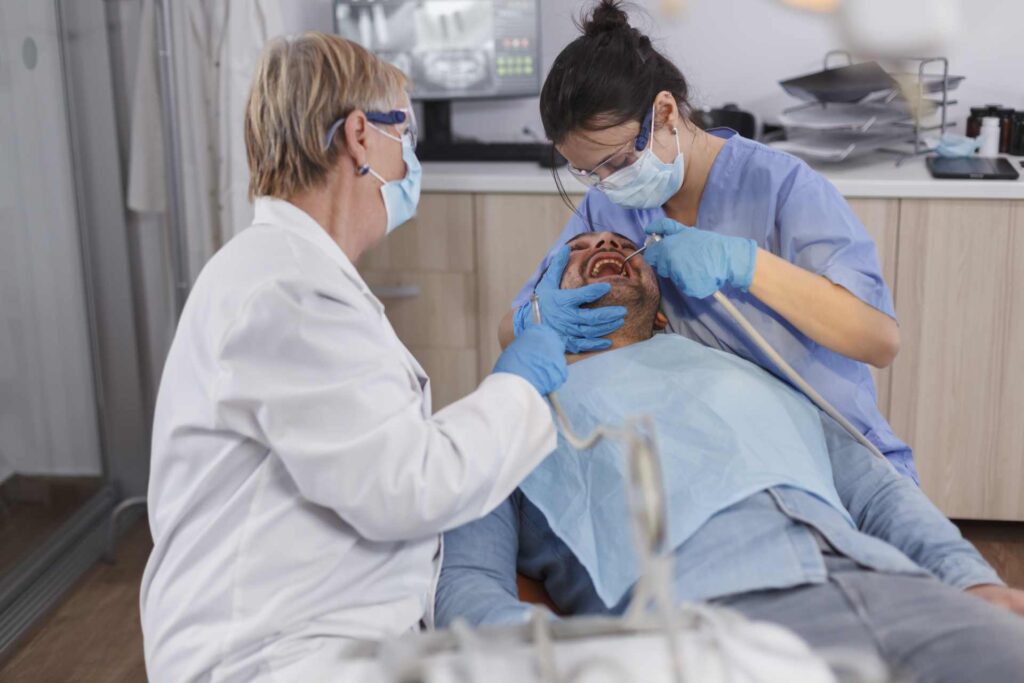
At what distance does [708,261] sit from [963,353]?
127 centimetres

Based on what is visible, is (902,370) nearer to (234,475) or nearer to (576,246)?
(576,246)

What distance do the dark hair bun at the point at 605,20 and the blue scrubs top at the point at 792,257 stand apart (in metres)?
0.27

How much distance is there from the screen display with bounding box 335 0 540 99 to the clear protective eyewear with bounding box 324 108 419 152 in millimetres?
1451

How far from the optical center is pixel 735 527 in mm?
1438

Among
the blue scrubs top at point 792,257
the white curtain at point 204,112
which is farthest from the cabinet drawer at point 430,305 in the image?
the blue scrubs top at point 792,257

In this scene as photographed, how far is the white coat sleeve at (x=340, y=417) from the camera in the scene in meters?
1.18

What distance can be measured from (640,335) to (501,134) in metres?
1.47

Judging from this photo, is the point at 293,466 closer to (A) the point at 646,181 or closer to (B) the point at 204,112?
(A) the point at 646,181

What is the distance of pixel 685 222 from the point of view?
1.92m

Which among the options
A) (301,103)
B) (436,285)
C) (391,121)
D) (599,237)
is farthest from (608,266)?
(436,285)

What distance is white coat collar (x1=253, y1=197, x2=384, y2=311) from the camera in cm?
133

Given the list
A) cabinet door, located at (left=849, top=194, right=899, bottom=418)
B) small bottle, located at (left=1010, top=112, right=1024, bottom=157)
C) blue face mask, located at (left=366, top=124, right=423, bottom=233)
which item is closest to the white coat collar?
blue face mask, located at (left=366, top=124, right=423, bottom=233)

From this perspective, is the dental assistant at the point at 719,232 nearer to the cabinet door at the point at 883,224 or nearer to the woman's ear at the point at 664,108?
the woman's ear at the point at 664,108

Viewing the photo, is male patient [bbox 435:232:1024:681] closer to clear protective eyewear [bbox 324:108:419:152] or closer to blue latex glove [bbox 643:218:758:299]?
blue latex glove [bbox 643:218:758:299]
